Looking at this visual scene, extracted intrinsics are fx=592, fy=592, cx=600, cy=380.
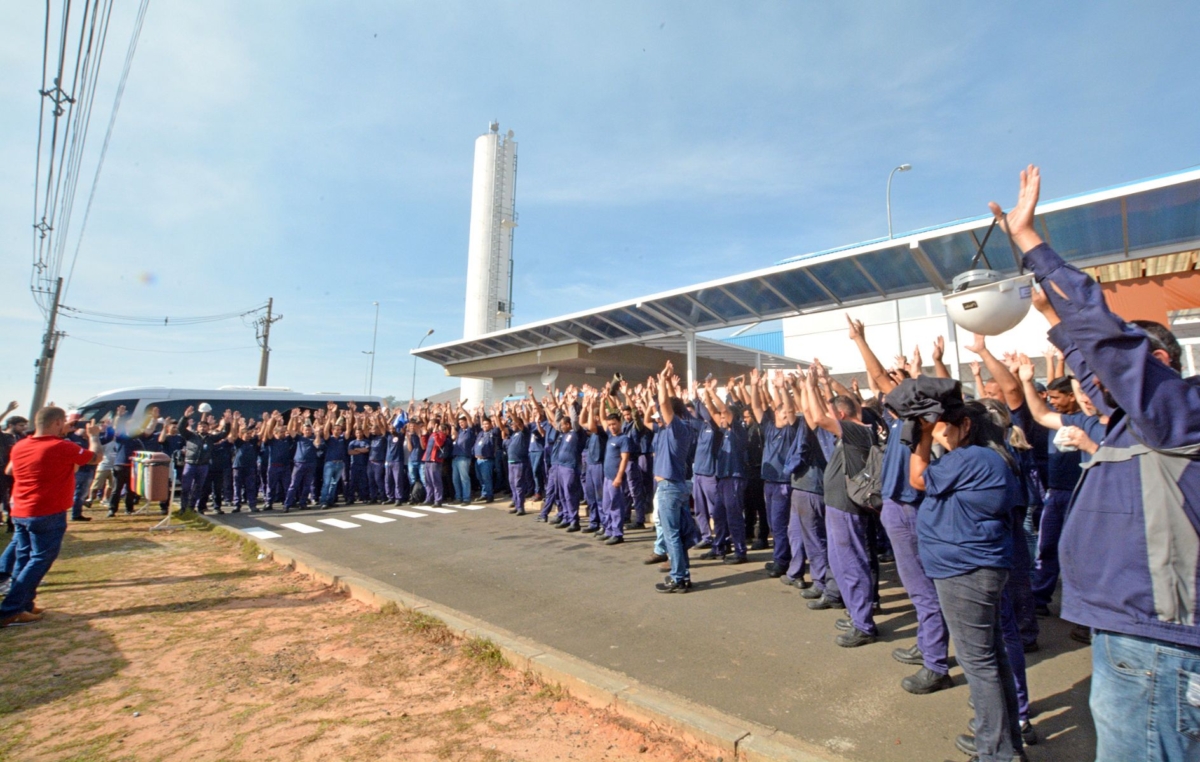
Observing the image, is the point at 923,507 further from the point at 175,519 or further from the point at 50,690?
the point at 175,519

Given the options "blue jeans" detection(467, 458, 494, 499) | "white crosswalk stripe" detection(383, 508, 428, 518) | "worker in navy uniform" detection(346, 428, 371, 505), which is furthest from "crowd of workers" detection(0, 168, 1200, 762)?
"white crosswalk stripe" detection(383, 508, 428, 518)

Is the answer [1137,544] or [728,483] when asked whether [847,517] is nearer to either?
[728,483]

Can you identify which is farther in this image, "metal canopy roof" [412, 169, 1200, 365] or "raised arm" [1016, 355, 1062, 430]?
"metal canopy roof" [412, 169, 1200, 365]

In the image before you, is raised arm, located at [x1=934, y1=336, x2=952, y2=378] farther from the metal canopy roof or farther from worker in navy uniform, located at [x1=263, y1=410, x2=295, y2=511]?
A: worker in navy uniform, located at [x1=263, y1=410, x2=295, y2=511]

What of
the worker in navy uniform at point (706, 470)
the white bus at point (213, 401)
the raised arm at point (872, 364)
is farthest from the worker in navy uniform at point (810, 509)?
the white bus at point (213, 401)

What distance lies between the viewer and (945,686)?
12.2 feet

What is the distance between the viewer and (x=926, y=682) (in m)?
3.64

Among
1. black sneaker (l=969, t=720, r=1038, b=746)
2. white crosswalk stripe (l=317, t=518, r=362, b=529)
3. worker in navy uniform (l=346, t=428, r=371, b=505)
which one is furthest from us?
worker in navy uniform (l=346, t=428, r=371, b=505)

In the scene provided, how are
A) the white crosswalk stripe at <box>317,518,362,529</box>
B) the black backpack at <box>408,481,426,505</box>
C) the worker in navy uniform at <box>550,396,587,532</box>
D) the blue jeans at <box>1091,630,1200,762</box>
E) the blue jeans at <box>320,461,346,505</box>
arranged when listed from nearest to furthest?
the blue jeans at <box>1091,630,1200,762</box>, the worker in navy uniform at <box>550,396,587,532</box>, the white crosswalk stripe at <box>317,518,362,529</box>, the blue jeans at <box>320,461,346,505</box>, the black backpack at <box>408,481,426,505</box>

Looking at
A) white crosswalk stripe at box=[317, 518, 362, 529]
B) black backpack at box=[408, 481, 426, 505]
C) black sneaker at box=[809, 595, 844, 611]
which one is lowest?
white crosswalk stripe at box=[317, 518, 362, 529]

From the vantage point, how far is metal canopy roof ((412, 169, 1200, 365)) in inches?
325

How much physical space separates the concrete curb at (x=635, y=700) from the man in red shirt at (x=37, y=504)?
3.14m

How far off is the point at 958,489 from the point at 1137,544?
1.20m

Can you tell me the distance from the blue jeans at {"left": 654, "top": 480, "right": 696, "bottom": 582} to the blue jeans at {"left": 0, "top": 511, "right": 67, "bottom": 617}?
562cm
